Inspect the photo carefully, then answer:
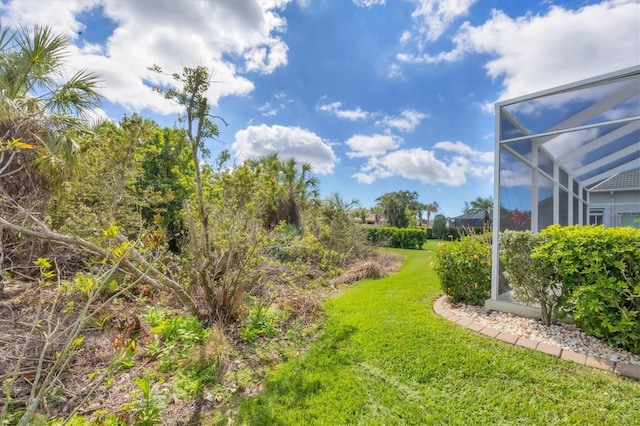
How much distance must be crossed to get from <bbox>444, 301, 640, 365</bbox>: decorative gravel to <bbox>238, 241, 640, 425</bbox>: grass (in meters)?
0.51

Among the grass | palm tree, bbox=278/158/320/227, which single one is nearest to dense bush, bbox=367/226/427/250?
palm tree, bbox=278/158/320/227

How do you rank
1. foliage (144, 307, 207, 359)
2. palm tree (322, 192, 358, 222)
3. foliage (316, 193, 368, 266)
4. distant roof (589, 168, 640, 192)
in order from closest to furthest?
foliage (144, 307, 207, 359) < foliage (316, 193, 368, 266) < palm tree (322, 192, 358, 222) < distant roof (589, 168, 640, 192)

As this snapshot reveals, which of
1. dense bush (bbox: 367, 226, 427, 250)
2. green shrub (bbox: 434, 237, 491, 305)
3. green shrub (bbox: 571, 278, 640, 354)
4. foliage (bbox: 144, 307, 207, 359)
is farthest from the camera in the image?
dense bush (bbox: 367, 226, 427, 250)

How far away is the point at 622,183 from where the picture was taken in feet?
42.7

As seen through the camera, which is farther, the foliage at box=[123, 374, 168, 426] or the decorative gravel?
the decorative gravel

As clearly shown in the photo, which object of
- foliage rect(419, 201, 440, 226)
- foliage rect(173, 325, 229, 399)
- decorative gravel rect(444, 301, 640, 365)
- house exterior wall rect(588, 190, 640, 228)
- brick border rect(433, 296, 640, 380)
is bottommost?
foliage rect(173, 325, 229, 399)

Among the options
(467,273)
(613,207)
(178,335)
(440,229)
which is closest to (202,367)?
(178,335)

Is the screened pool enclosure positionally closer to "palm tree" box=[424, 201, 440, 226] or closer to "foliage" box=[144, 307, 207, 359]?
"foliage" box=[144, 307, 207, 359]

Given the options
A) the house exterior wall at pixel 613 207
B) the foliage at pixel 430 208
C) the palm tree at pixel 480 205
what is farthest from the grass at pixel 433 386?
the foliage at pixel 430 208

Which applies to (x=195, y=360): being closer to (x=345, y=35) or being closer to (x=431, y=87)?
(x=345, y=35)

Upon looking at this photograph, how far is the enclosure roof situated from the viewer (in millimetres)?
4379

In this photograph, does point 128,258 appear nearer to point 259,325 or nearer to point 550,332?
point 259,325

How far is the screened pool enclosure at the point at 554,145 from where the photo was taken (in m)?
4.57

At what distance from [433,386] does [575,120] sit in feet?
18.6
